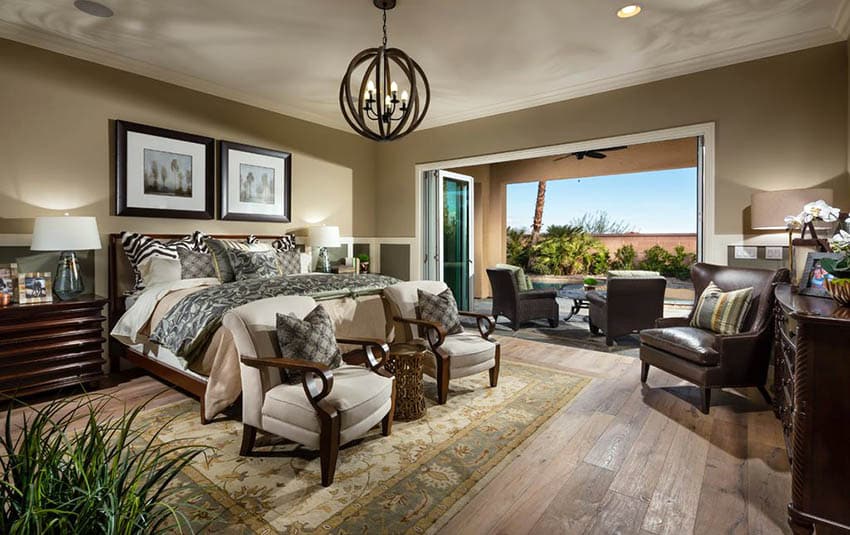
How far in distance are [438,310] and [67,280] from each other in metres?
2.99

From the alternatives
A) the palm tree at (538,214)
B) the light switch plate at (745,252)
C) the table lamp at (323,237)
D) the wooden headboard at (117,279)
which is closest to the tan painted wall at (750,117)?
the light switch plate at (745,252)

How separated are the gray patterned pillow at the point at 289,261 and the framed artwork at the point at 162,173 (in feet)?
2.97

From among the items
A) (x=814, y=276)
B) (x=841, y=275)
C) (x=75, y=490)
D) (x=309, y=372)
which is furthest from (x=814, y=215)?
(x=75, y=490)

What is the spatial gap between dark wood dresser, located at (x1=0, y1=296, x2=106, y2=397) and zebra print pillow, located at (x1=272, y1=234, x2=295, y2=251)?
1889 millimetres

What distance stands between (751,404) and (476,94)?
3968 mm

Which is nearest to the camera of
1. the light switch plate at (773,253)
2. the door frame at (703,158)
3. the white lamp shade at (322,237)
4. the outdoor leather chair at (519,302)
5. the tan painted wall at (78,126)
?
the tan painted wall at (78,126)

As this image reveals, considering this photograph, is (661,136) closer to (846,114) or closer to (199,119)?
(846,114)

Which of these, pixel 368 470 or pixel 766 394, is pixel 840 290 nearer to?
pixel 766 394

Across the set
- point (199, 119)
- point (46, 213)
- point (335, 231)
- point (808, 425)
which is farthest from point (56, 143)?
point (808, 425)

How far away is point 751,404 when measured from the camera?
3357mm

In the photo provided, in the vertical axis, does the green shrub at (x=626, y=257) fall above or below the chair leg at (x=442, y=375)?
above

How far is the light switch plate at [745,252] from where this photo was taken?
4.13m

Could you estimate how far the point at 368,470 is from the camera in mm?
2410

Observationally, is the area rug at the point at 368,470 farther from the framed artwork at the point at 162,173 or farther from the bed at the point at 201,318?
the framed artwork at the point at 162,173
